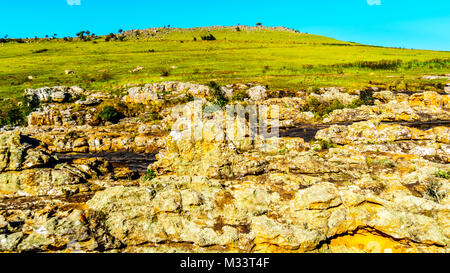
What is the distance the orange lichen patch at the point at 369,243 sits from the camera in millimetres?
7832

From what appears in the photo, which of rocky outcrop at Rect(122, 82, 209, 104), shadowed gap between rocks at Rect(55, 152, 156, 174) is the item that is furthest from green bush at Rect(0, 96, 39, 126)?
shadowed gap between rocks at Rect(55, 152, 156, 174)

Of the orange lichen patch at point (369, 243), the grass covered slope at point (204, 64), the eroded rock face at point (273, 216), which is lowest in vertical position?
the orange lichen patch at point (369, 243)

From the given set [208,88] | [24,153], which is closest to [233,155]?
[24,153]

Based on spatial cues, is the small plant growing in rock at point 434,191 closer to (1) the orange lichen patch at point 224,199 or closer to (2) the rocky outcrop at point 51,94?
(1) the orange lichen patch at point 224,199

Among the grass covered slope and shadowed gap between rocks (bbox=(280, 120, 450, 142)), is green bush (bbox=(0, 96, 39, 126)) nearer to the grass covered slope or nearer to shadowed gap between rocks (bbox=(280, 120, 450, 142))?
the grass covered slope

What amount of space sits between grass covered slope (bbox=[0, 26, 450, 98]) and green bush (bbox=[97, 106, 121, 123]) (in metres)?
15.6

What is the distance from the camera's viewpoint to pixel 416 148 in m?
17.3

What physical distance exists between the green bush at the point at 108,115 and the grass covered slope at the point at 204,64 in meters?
15.6

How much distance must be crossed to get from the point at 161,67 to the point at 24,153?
61.4 meters

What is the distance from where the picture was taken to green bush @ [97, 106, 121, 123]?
39.2 m

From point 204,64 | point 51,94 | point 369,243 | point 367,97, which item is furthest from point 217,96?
point 369,243

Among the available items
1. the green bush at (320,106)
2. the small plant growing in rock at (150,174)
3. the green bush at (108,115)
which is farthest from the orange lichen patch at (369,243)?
the green bush at (108,115)

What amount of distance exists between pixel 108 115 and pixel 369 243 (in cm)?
3949
